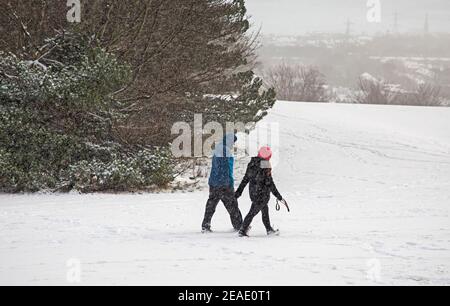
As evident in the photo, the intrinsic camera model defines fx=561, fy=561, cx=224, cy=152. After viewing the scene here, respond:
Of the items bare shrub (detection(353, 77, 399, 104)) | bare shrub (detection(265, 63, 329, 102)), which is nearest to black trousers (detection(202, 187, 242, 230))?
bare shrub (detection(265, 63, 329, 102))

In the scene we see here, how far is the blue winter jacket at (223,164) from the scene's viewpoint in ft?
33.3

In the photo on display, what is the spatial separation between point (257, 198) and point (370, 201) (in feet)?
25.5

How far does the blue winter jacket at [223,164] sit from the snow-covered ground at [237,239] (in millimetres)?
965

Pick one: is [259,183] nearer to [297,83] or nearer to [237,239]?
[237,239]

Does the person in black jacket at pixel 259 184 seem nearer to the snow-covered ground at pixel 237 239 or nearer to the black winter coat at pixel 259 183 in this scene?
the black winter coat at pixel 259 183

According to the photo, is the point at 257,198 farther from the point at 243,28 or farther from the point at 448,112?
A: the point at 448,112

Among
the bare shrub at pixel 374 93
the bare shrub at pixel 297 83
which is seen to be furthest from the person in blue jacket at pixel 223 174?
the bare shrub at pixel 374 93

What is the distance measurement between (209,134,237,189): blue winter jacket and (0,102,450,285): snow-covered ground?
3.17 feet

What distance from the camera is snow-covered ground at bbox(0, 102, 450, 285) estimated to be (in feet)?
23.6

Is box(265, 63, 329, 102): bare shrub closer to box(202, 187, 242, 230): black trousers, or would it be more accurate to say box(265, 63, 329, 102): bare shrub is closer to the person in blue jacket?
box(202, 187, 242, 230): black trousers

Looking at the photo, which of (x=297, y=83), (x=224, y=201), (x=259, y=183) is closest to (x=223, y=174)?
(x=224, y=201)

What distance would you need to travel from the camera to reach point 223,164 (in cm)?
1020
